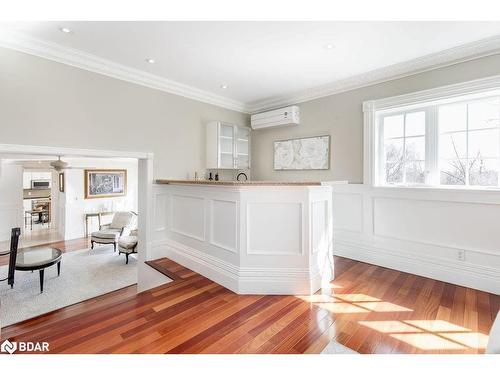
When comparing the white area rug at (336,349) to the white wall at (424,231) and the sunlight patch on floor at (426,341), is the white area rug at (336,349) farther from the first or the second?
the white wall at (424,231)

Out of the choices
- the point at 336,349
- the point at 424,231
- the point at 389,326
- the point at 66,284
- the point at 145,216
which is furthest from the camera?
the point at 66,284

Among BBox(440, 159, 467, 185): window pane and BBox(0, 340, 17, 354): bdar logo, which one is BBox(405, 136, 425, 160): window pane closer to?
BBox(440, 159, 467, 185): window pane

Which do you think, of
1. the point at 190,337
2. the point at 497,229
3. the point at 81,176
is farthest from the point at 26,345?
the point at 81,176

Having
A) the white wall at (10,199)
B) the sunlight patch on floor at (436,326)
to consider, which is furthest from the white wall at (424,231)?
the white wall at (10,199)

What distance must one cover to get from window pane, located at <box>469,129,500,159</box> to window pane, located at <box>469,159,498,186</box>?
0.21ft

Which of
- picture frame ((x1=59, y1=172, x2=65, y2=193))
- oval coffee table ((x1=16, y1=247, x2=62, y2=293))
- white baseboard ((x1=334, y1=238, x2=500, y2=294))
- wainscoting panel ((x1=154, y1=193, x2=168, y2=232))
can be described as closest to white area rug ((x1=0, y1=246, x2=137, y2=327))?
oval coffee table ((x1=16, y1=247, x2=62, y2=293))

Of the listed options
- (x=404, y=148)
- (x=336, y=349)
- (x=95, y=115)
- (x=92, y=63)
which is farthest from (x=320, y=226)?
(x=92, y=63)

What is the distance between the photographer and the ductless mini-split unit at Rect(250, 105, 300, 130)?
4.08 meters

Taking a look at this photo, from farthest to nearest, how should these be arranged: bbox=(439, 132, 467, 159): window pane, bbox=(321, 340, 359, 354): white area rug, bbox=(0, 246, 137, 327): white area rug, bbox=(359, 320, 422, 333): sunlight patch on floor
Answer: bbox=(0, 246, 137, 327): white area rug, bbox=(439, 132, 467, 159): window pane, bbox=(359, 320, 422, 333): sunlight patch on floor, bbox=(321, 340, 359, 354): white area rug

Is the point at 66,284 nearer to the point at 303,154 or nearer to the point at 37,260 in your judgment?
the point at 37,260

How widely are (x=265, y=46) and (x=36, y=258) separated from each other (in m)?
4.88

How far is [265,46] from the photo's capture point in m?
2.65
